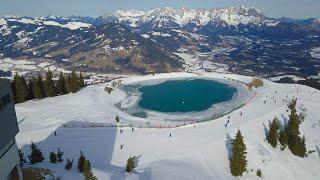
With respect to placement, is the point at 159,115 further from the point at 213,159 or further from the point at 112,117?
the point at 213,159

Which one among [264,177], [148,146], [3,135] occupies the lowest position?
[264,177]

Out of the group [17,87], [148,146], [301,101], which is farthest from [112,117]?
[301,101]

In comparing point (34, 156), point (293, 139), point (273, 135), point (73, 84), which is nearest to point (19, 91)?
point (73, 84)

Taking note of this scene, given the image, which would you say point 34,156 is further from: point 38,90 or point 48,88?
point 48,88

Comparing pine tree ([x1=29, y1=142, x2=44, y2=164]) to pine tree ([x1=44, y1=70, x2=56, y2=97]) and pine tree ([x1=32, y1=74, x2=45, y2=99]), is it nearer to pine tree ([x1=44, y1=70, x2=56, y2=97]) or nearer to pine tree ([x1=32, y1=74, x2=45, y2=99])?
pine tree ([x1=32, y1=74, x2=45, y2=99])

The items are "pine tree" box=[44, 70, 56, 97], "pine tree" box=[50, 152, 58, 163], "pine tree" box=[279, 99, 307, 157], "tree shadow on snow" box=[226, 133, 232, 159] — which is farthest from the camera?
"pine tree" box=[44, 70, 56, 97]

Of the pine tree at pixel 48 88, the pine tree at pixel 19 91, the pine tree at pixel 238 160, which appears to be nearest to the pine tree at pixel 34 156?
the pine tree at pixel 238 160

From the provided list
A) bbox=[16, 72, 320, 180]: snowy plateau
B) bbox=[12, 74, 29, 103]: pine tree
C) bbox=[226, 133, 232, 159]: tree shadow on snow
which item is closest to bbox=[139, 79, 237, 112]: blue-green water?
bbox=[16, 72, 320, 180]: snowy plateau
